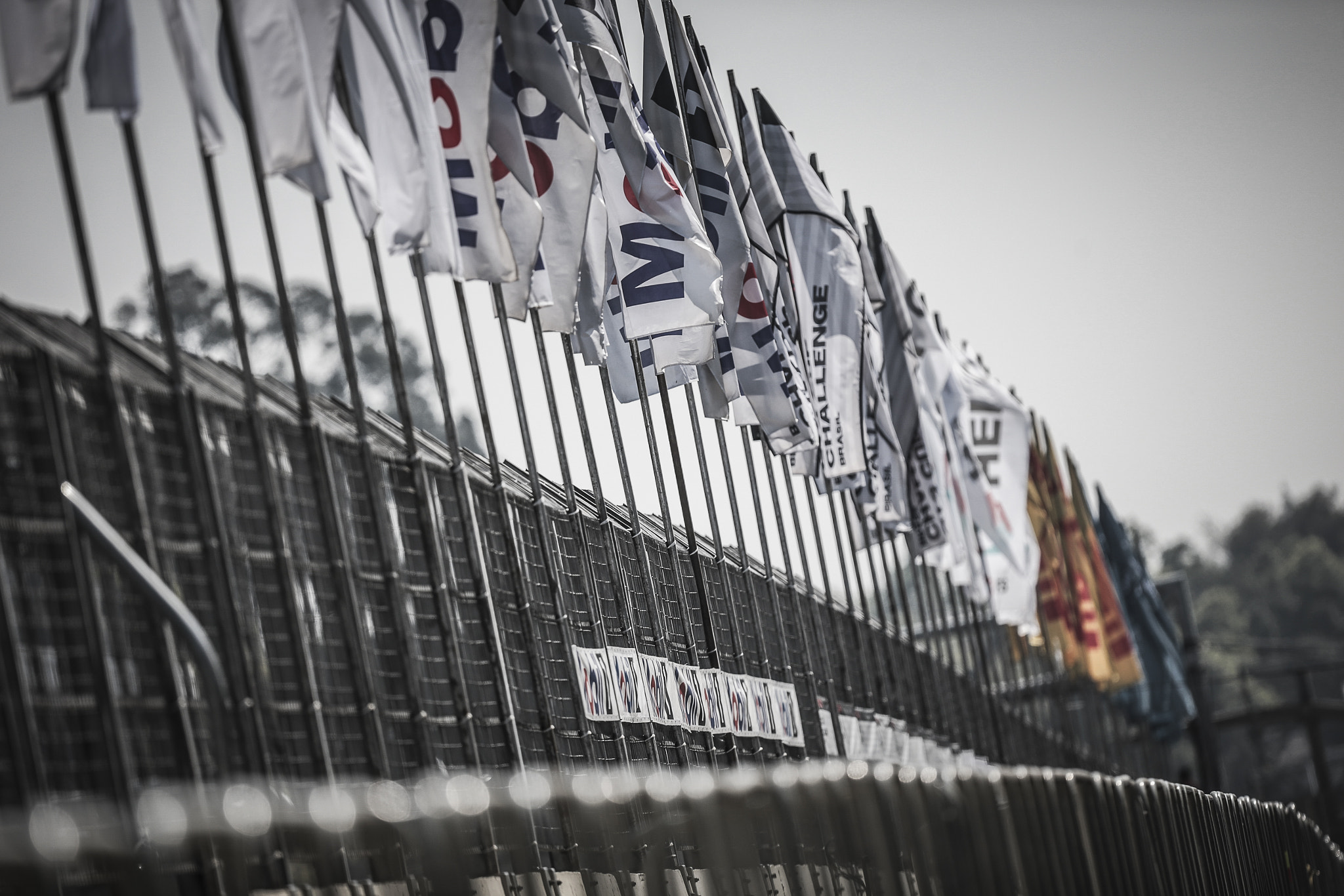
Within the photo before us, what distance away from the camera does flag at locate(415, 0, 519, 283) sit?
7.01 meters

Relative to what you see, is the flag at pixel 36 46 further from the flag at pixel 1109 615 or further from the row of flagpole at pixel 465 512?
the flag at pixel 1109 615

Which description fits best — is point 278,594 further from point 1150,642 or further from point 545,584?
point 1150,642

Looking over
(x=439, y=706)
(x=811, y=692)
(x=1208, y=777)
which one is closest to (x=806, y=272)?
(x=811, y=692)

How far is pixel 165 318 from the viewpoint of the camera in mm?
5117

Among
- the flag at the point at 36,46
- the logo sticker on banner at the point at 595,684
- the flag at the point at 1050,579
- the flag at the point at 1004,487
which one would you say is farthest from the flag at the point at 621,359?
the flag at the point at 1050,579

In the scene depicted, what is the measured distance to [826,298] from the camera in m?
11.9

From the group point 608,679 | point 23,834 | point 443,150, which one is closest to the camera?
point 23,834

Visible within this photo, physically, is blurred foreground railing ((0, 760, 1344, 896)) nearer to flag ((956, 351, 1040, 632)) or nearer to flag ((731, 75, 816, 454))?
flag ((731, 75, 816, 454))

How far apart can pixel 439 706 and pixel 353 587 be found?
0.93 metres

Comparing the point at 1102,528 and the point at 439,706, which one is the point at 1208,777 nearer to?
the point at 1102,528

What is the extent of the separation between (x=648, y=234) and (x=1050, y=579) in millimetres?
14376

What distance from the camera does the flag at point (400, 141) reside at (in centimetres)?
652

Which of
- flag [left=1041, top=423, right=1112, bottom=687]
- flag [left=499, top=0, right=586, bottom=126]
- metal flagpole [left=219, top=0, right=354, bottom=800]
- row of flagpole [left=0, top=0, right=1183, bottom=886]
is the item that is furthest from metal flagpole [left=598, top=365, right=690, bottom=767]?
flag [left=1041, top=423, right=1112, bottom=687]

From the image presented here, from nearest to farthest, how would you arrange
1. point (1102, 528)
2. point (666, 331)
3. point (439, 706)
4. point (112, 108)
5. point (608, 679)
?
point (112, 108) < point (439, 706) < point (608, 679) < point (666, 331) < point (1102, 528)
